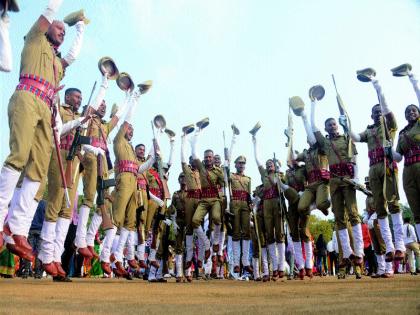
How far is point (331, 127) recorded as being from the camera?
8461mm

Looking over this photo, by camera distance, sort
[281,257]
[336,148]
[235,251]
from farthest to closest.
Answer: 1. [235,251]
2. [281,257]
3. [336,148]

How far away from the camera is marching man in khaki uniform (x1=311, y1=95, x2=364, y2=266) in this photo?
7.68m

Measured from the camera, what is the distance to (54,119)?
16.5 ft

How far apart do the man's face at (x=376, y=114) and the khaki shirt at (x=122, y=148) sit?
454 centimetres

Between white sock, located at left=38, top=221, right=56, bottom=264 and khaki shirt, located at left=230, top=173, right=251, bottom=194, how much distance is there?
6134 millimetres

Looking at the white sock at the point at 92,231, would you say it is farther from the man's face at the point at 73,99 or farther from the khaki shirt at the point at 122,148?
the man's face at the point at 73,99

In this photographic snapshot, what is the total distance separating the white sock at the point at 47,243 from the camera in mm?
5457

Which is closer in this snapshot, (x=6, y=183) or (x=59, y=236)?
(x=6, y=183)

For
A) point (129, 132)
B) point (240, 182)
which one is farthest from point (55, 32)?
point (240, 182)

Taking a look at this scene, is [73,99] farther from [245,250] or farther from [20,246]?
[245,250]

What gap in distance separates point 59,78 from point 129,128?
337 centimetres

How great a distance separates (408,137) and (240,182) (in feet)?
16.7

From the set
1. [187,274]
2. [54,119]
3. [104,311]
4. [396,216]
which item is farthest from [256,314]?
[187,274]

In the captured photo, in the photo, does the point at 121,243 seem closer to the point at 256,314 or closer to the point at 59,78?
the point at 59,78
